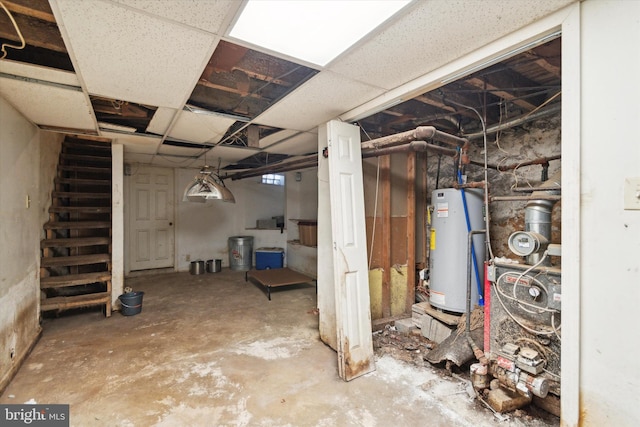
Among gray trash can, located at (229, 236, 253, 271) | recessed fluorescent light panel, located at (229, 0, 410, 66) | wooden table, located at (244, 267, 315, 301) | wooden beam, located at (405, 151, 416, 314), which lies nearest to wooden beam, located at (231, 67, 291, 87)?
recessed fluorescent light panel, located at (229, 0, 410, 66)

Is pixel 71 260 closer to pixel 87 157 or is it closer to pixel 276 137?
pixel 87 157

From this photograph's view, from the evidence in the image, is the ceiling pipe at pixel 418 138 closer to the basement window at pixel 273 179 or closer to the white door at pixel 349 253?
the white door at pixel 349 253

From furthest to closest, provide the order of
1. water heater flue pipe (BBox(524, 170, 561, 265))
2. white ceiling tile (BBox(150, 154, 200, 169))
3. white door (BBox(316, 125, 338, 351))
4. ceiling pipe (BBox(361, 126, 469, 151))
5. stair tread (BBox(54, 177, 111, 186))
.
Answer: white ceiling tile (BBox(150, 154, 200, 169)) → stair tread (BBox(54, 177, 111, 186)) → white door (BBox(316, 125, 338, 351)) → ceiling pipe (BBox(361, 126, 469, 151)) → water heater flue pipe (BBox(524, 170, 561, 265))

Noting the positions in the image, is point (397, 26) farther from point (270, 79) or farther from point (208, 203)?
point (208, 203)

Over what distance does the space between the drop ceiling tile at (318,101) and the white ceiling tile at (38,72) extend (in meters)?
1.34

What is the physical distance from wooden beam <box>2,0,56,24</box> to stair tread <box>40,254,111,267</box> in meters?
2.87

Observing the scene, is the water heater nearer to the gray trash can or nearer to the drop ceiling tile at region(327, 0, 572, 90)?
the drop ceiling tile at region(327, 0, 572, 90)

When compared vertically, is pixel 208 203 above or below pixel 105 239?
above

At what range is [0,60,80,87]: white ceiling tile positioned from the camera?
1752 millimetres

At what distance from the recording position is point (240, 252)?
20.1 feet

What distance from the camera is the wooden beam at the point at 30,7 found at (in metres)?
1.34

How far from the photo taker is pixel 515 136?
270 cm
